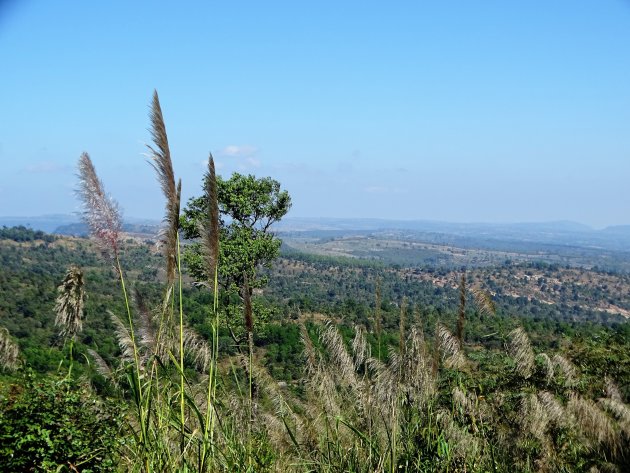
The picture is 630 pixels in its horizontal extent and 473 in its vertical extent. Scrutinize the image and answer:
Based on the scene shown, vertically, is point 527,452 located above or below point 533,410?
below

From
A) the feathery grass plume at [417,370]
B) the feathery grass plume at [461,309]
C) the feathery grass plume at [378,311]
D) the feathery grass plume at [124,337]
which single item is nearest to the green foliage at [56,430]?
the feathery grass plume at [124,337]

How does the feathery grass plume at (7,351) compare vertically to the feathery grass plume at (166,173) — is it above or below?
below

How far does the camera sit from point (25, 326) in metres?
22.0

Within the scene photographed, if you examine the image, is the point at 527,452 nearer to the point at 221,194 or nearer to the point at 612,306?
the point at 221,194

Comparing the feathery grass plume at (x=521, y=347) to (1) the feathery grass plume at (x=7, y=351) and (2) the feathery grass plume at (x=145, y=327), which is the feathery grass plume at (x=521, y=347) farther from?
(1) the feathery grass plume at (x=7, y=351)

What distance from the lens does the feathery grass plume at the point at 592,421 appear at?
9.13ft

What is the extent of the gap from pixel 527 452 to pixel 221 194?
12.6 meters

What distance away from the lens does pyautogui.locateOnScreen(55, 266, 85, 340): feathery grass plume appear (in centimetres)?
246

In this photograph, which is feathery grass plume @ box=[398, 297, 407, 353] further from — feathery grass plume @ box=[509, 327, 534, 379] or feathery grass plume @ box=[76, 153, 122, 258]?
feathery grass plume @ box=[76, 153, 122, 258]

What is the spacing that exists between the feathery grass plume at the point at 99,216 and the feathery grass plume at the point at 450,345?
191 cm

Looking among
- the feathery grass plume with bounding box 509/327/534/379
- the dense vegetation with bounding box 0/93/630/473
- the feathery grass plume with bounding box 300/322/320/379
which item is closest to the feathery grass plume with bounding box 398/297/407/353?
the dense vegetation with bounding box 0/93/630/473

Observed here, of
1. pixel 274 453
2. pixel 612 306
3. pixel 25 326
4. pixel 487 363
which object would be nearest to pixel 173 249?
pixel 274 453

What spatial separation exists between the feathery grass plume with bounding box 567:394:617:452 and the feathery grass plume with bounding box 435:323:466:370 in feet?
2.04

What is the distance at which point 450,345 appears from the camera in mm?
3277
